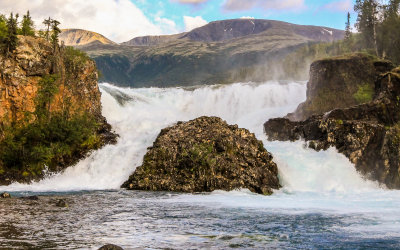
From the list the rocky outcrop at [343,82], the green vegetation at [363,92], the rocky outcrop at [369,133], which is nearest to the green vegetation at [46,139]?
the rocky outcrop at [369,133]

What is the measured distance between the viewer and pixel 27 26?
120ft

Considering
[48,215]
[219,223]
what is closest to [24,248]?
[48,215]

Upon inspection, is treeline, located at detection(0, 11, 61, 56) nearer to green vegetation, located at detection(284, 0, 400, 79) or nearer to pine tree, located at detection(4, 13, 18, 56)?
pine tree, located at detection(4, 13, 18, 56)

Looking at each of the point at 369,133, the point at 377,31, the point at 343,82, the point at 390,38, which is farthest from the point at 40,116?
the point at 377,31

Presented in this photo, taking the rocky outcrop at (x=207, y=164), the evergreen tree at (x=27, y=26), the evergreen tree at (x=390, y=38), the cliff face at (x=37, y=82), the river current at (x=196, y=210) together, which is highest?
the evergreen tree at (x=390, y=38)

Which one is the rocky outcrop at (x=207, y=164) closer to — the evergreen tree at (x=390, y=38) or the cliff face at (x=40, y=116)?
the cliff face at (x=40, y=116)

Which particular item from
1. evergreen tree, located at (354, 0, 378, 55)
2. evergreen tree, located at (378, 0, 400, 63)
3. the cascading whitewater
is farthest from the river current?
evergreen tree, located at (354, 0, 378, 55)

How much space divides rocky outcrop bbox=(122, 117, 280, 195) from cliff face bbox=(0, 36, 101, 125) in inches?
452

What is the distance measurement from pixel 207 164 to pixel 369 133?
1447 centimetres

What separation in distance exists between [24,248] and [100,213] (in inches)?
259

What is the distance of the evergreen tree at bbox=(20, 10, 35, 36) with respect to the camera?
118 ft

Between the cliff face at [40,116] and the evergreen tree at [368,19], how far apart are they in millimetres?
51225

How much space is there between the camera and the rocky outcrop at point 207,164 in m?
25.1

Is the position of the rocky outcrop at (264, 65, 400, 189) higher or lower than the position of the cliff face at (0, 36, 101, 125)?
lower
